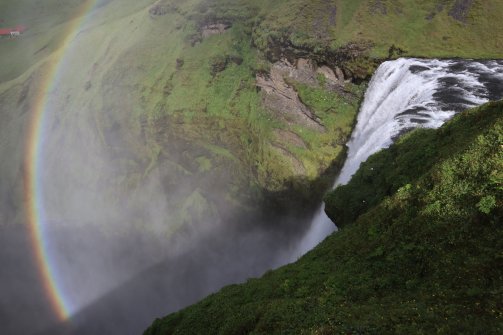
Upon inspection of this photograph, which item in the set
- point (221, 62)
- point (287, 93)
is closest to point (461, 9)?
point (287, 93)

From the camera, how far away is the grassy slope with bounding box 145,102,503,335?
10.4m

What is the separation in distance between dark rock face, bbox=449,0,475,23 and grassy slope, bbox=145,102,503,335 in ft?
93.4

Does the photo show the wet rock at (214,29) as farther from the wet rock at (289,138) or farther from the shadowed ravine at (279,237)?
the shadowed ravine at (279,237)

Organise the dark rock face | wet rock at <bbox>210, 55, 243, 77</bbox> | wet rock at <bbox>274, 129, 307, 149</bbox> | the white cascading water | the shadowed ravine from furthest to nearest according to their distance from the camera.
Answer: wet rock at <bbox>210, 55, 243, 77</bbox> < wet rock at <bbox>274, 129, 307, 149</bbox> < the dark rock face < the shadowed ravine < the white cascading water

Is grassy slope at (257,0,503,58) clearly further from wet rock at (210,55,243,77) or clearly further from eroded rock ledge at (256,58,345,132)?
wet rock at (210,55,243,77)

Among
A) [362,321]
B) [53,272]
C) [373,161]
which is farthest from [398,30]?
[53,272]

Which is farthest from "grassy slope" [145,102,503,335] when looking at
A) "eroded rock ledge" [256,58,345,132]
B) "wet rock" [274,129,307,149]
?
"eroded rock ledge" [256,58,345,132]

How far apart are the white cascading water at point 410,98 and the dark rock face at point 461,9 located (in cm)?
802

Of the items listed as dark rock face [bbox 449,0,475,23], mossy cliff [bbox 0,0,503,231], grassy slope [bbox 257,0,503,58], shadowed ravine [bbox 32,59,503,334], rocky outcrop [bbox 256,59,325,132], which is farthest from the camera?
rocky outcrop [bbox 256,59,325,132]

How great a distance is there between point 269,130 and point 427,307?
39.9 m

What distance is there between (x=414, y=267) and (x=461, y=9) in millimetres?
37692

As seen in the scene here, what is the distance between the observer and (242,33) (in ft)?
206

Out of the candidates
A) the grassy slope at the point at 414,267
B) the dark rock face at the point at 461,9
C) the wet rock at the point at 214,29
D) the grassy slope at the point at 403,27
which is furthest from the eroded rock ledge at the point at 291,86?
the grassy slope at the point at 414,267

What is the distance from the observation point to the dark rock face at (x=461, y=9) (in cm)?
3962
